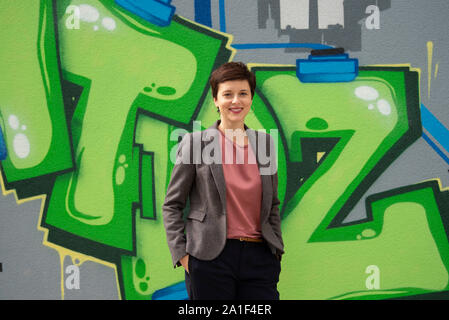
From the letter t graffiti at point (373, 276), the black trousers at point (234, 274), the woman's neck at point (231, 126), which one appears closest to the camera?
the black trousers at point (234, 274)

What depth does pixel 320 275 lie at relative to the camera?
3070mm

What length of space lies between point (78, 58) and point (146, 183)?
1.12 m

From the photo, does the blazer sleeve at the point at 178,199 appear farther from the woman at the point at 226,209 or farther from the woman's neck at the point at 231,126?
the woman's neck at the point at 231,126

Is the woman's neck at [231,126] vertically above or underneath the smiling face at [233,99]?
underneath

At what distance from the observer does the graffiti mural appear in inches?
121

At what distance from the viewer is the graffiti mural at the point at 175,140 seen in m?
3.07

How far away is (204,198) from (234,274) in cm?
39

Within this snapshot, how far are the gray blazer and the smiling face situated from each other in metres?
0.12

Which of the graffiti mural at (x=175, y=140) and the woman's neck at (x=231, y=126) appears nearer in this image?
the woman's neck at (x=231, y=126)

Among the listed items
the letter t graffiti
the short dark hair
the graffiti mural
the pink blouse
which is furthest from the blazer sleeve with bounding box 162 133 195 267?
the letter t graffiti

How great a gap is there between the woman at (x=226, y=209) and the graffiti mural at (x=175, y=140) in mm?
1106

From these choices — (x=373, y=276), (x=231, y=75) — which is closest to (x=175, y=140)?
(x=231, y=75)

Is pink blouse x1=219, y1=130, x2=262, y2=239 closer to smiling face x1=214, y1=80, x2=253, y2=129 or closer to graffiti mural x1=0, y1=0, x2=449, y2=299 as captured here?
smiling face x1=214, y1=80, x2=253, y2=129

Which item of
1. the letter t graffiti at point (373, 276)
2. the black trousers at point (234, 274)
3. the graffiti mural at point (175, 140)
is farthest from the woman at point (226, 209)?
the letter t graffiti at point (373, 276)
